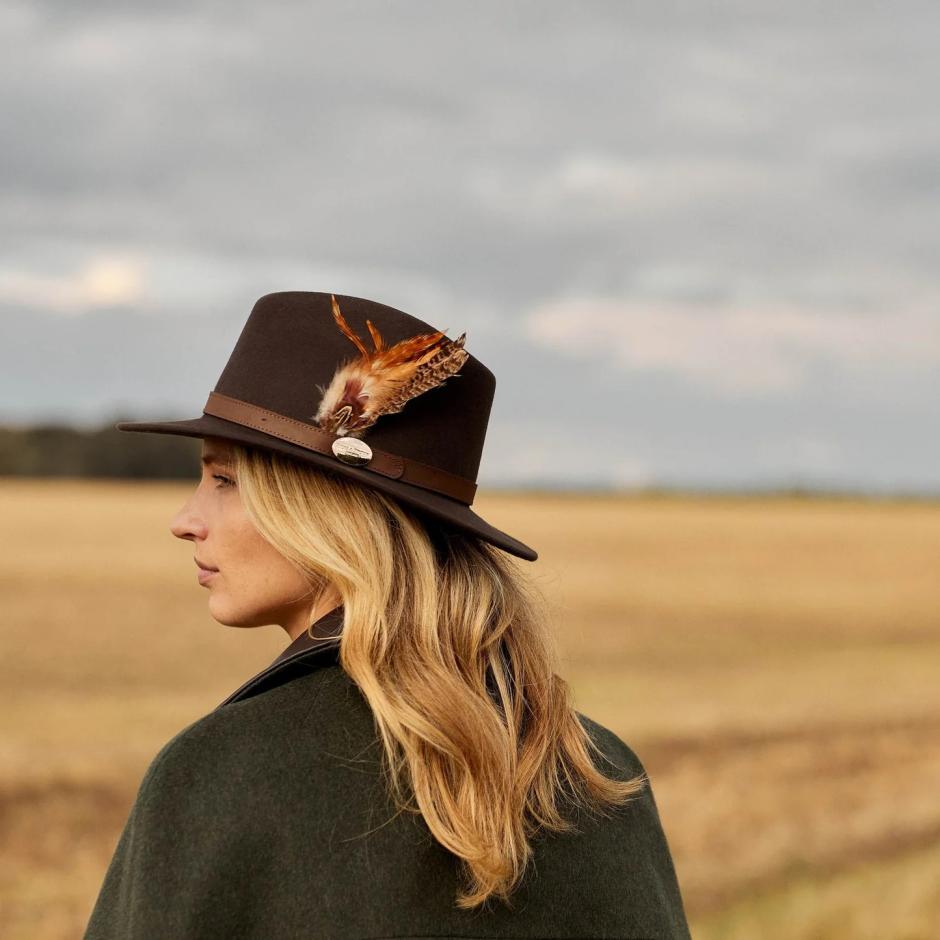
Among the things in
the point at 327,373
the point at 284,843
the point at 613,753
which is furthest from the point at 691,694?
the point at 284,843

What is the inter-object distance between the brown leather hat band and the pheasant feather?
1.6 inches

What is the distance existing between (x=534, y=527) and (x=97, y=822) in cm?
3085

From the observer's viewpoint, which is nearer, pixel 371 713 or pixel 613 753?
pixel 371 713

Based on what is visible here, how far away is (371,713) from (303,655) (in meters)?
0.15

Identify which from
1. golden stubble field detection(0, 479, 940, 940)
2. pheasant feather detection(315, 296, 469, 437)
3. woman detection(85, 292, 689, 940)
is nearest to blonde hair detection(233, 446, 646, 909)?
woman detection(85, 292, 689, 940)

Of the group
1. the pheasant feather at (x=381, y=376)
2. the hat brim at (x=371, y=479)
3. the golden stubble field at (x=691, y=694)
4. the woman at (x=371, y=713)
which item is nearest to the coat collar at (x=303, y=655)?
the woman at (x=371, y=713)

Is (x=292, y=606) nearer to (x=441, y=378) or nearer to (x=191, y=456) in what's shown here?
(x=441, y=378)

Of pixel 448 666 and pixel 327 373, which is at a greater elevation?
pixel 327 373

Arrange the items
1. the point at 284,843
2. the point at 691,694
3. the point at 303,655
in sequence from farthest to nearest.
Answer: the point at 691,694 → the point at 303,655 → the point at 284,843

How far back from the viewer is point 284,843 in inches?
78.4

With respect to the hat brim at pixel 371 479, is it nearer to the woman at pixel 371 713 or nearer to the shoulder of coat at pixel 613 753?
the woman at pixel 371 713

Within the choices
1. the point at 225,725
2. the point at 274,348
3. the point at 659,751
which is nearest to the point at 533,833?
the point at 225,725

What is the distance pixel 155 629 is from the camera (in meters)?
21.4

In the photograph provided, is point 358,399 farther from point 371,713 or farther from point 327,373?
point 371,713
